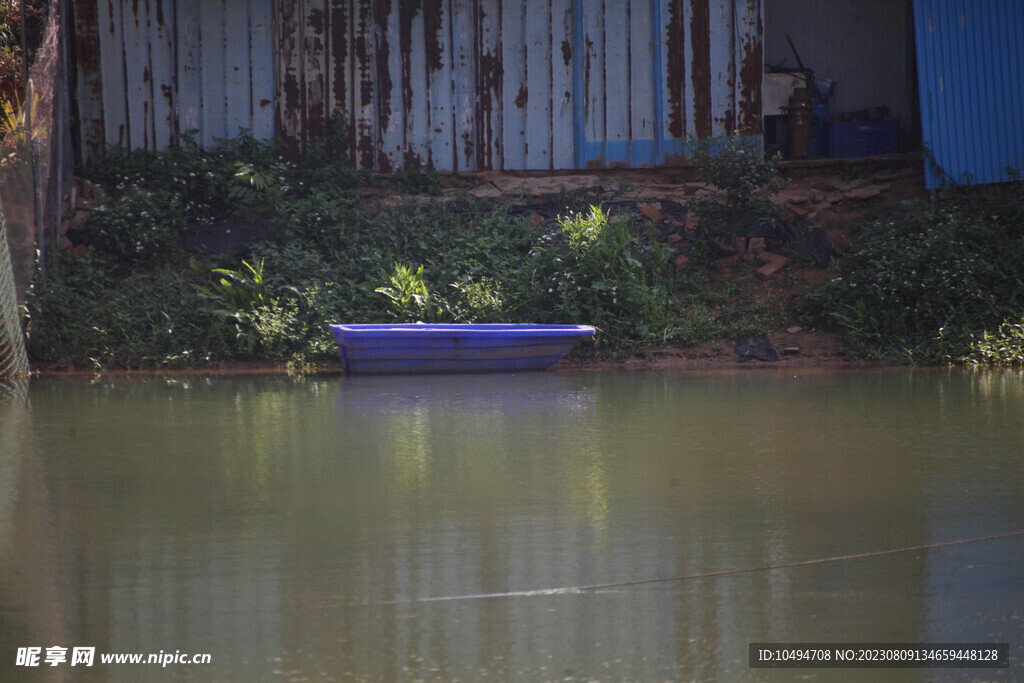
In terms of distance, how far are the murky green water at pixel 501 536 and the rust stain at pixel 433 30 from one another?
761cm

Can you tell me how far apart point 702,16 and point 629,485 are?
10.1 meters

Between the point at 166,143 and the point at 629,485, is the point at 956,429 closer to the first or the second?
the point at 629,485

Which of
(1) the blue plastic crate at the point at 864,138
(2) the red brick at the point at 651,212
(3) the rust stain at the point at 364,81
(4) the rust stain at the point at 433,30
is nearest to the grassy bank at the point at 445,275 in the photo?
(2) the red brick at the point at 651,212

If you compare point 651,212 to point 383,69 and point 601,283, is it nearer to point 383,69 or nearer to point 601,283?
point 601,283

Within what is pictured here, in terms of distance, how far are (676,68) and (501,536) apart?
10589 millimetres

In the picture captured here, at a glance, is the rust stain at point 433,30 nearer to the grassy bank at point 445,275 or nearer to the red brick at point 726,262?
the grassy bank at point 445,275

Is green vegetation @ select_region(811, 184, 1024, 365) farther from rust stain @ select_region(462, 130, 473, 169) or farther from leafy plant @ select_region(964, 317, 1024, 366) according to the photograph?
rust stain @ select_region(462, 130, 473, 169)

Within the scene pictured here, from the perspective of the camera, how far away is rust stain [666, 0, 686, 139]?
1316 cm

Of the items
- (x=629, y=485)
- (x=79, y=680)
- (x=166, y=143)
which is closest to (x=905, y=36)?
(x=166, y=143)

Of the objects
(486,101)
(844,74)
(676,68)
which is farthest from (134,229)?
(844,74)

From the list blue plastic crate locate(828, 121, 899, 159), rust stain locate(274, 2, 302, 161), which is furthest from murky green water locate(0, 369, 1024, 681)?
blue plastic crate locate(828, 121, 899, 159)

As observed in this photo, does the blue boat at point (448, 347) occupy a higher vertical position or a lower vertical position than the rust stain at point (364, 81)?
lower

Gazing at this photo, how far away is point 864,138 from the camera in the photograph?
14.2m

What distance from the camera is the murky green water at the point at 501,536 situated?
10.1ft
